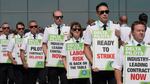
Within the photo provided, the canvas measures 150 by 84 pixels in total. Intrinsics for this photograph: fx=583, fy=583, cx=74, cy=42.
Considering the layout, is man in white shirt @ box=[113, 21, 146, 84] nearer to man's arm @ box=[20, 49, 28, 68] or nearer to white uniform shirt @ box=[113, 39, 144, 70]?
white uniform shirt @ box=[113, 39, 144, 70]

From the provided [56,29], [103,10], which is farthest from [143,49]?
[56,29]

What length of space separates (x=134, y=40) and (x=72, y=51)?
3.33 m

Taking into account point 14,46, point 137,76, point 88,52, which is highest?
point 14,46

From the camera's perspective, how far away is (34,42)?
45.8ft

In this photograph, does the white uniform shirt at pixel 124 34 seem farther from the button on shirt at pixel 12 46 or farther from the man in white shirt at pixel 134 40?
the button on shirt at pixel 12 46

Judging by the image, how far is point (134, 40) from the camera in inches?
325

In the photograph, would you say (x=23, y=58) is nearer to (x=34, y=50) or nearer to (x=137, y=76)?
(x=34, y=50)

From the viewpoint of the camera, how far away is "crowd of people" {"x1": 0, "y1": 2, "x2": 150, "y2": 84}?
9.86m

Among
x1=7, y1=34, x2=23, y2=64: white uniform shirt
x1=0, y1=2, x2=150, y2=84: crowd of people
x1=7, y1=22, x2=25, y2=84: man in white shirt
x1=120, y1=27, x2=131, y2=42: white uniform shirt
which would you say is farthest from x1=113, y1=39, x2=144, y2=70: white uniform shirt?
x1=7, y1=34, x2=23, y2=64: white uniform shirt

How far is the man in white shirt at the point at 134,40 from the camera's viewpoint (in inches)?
317

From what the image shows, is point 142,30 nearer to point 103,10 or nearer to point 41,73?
point 103,10

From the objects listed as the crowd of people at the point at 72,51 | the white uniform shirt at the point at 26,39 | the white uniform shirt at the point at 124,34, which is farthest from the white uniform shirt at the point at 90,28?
the white uniform shirt at the point at 26,39

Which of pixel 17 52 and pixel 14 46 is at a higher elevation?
pixel 14 46

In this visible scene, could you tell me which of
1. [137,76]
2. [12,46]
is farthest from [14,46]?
[137,76]
